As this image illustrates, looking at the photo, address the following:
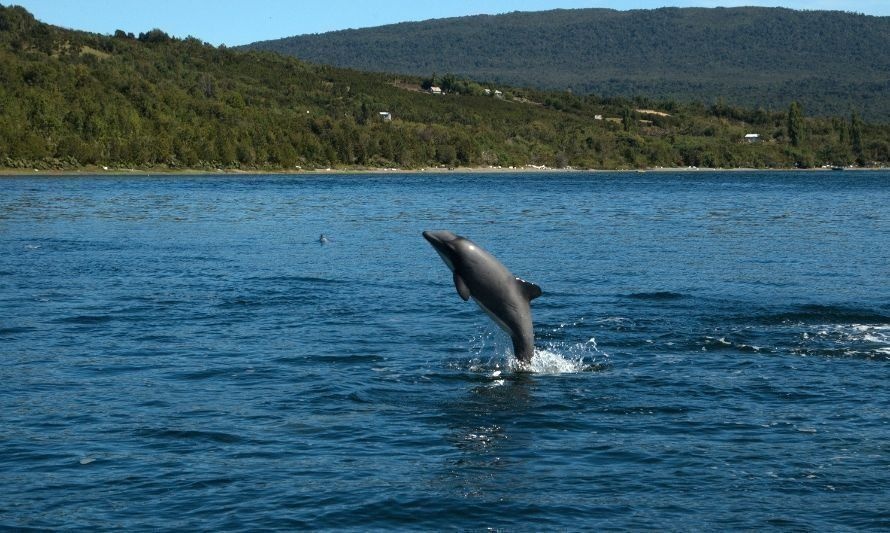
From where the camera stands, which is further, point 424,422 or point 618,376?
point 618,376

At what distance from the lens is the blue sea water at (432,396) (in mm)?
13000

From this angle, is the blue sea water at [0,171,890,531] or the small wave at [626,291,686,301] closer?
the blue sea water at [0,171,890,531]

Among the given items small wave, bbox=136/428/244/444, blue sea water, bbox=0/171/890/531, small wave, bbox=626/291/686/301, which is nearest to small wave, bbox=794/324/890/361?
blue sea water, bbox=0/171/890/531

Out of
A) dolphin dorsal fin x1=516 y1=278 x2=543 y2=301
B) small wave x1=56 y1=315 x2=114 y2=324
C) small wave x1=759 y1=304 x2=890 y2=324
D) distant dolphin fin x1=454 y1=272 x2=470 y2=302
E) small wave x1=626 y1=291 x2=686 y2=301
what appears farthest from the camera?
small wave x1=626 y1=291 x2=686 y2=301

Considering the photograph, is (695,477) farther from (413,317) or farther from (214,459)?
(413,317)

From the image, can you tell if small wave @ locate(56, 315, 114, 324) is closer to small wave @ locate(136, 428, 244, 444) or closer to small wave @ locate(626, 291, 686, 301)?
small wave @ locate(136, 428, 244, 444)

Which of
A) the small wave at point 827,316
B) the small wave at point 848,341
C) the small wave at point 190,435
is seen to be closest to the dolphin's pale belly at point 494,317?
the small wave at point 190,435

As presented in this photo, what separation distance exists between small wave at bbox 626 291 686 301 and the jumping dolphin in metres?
11.3

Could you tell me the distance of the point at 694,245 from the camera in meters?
46.0

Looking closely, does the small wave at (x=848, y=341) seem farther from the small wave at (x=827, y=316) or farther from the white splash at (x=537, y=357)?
the white splash at (x=537, y=357)

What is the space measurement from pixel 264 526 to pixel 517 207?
68783 millimetres

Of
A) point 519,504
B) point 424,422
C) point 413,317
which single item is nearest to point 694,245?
point 413,317

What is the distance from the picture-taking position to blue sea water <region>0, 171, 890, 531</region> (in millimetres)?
13000

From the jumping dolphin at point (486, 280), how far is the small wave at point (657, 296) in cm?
1132
